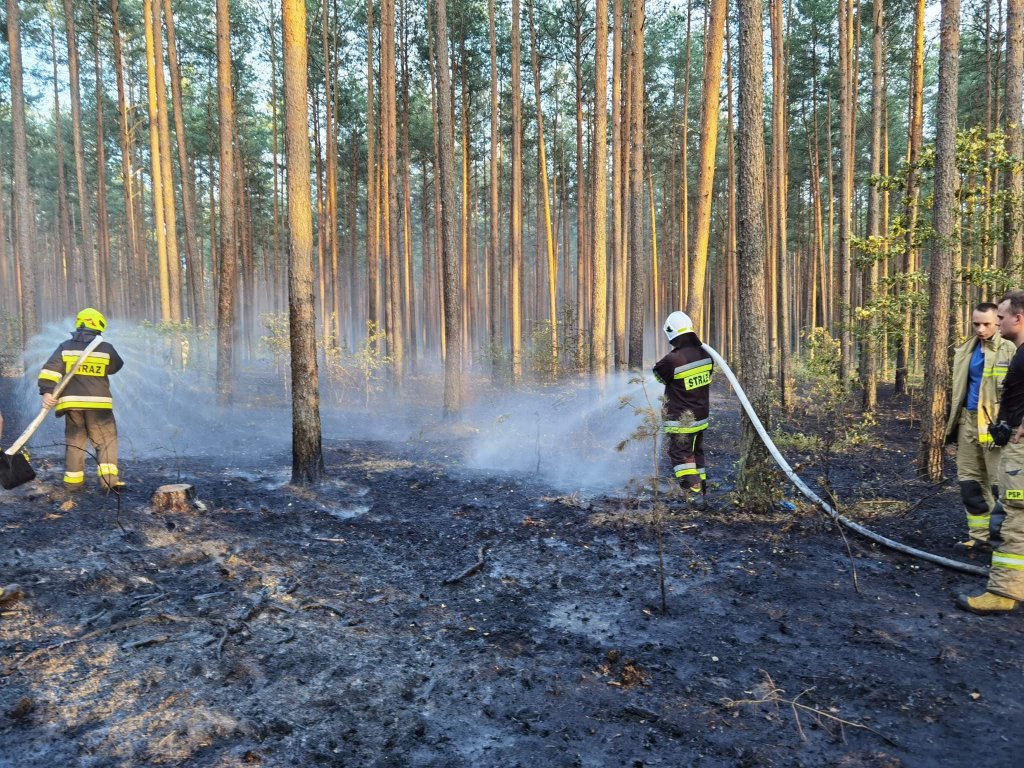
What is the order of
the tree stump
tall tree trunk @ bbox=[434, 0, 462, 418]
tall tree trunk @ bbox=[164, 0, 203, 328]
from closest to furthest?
1. the tree stump
2. tall tree trunk @ bbox=[434, 0, 462, 418]
3. tall tree trunk @ bbox=[164, 0, 203, 328]

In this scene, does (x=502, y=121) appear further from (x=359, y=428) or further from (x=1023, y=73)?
(x=1023, y=73)

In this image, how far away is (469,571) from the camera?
4.87 m

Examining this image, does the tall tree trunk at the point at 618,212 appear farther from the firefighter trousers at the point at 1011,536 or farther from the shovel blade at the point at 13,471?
the shovel blade at the point at 13,471

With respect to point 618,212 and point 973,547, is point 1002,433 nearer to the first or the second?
point 973,547

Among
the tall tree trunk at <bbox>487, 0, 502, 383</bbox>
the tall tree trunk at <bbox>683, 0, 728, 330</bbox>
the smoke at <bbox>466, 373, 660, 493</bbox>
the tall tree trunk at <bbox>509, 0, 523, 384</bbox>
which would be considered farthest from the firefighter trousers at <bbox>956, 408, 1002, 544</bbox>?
the tall tree trunk at <bbox>487, 0, 502, 383</bbox>

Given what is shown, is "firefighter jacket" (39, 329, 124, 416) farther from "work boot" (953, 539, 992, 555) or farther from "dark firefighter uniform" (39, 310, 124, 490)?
"work boot" (953, 539, 992, 555)

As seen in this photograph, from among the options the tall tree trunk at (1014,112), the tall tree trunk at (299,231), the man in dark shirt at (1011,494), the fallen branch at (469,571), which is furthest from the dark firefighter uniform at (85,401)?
the tall tree trunk at (1014,112)

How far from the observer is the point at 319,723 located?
282 centimetres

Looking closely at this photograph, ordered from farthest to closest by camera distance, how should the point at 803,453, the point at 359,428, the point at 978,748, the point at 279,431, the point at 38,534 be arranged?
the point at 359,428, the point at 279,431, the point at 803,453, the point at 38,534, the point at 978,748

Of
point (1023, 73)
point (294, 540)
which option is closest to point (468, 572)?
point (294, 540)

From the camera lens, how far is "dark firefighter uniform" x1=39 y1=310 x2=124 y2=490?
6414 mm

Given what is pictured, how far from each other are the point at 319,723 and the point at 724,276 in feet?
85.6

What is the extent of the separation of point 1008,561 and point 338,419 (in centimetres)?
1382

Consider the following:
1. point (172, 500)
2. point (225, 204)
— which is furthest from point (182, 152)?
point (172, 500)
